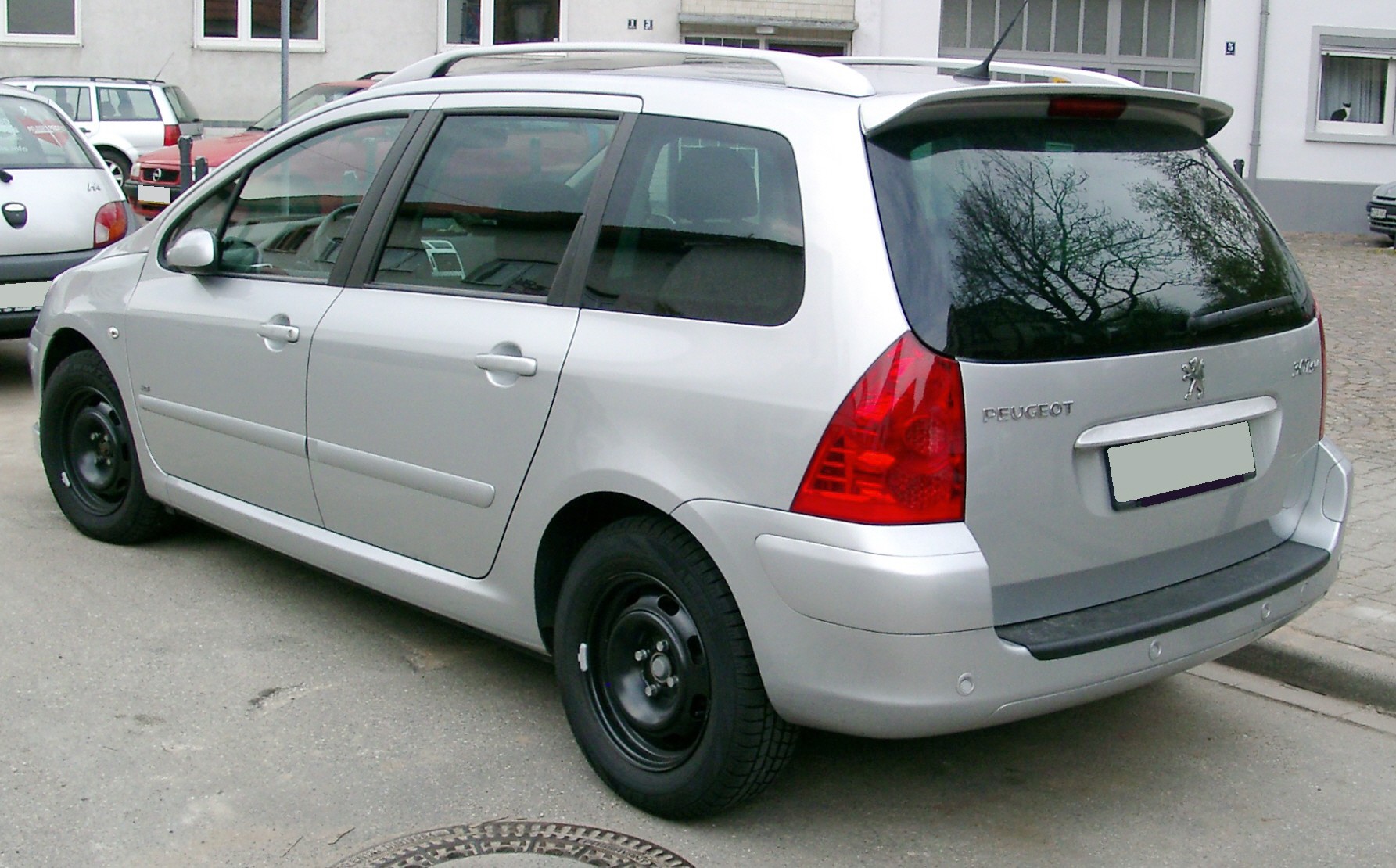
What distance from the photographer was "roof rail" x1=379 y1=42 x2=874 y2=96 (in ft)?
11.1

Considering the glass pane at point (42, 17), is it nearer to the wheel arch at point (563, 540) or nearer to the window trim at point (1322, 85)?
the window trim at point (1322, 85)

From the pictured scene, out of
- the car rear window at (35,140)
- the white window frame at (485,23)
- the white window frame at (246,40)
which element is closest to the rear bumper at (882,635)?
the car rear window at (35,140)

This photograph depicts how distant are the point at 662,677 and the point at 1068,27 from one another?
72.8ft

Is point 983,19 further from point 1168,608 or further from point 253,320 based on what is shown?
point 1168,608

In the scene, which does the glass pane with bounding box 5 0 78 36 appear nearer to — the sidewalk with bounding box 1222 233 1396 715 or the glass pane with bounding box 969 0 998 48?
the glass pane with bounding box 969 0 998 48

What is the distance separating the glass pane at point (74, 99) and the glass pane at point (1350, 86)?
18182 millimetres

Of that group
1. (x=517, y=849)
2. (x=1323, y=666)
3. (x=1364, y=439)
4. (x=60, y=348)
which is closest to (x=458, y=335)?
(x=517, y=849)

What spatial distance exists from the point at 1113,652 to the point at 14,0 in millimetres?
25190

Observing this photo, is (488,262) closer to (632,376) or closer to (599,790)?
(632,376)

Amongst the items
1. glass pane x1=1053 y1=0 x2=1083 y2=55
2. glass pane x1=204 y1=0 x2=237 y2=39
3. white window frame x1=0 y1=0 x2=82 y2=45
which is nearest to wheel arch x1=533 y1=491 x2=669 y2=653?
glass pane x1=1053 y1=0 x2=1083 y2=55

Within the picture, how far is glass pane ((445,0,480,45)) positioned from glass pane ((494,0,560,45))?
1.00 ft

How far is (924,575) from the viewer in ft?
9.73

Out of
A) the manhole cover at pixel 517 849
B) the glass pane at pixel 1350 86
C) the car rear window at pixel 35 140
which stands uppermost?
the glass pane at pixel 1350 86

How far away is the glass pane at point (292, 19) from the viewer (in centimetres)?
2403
